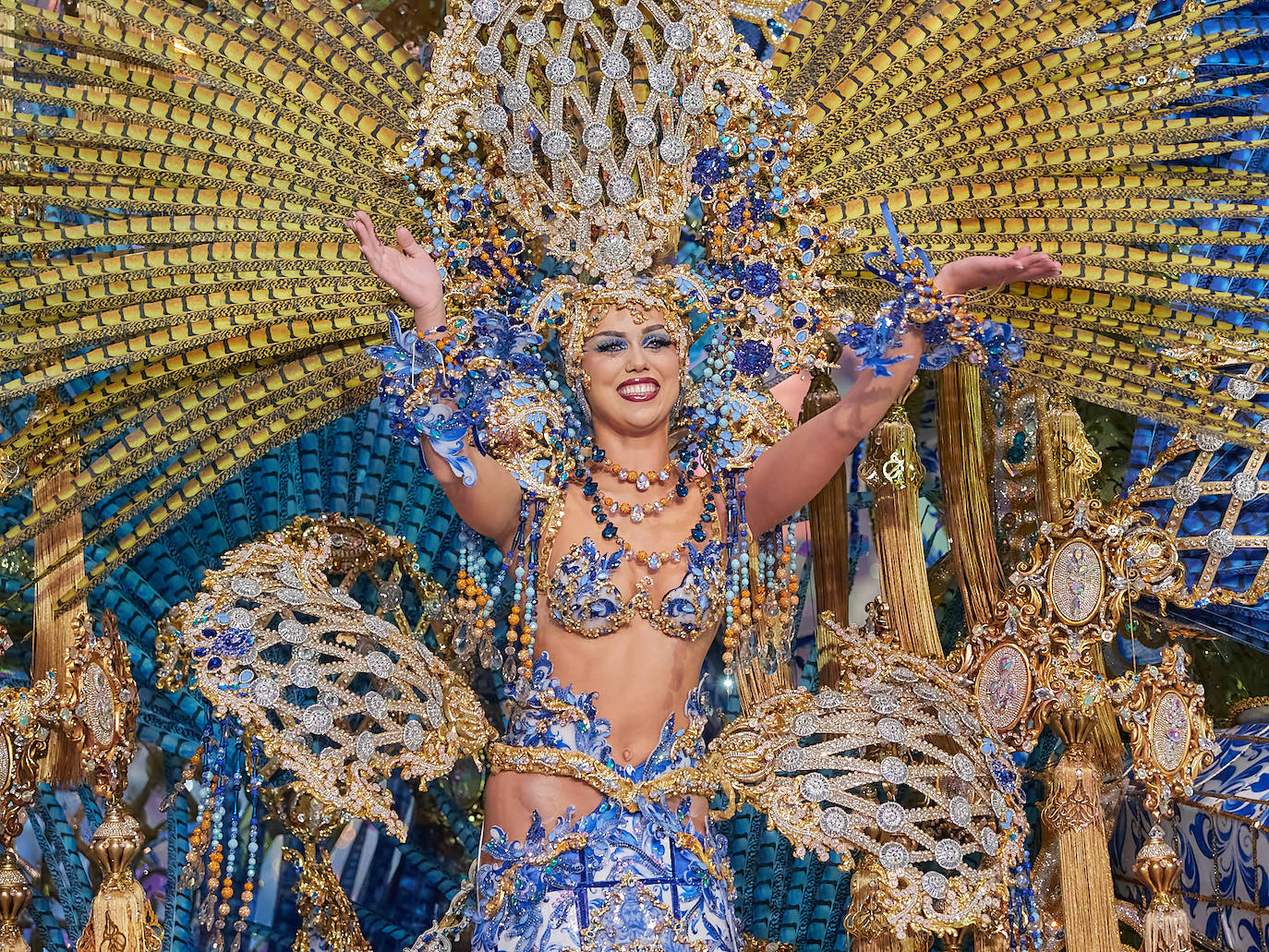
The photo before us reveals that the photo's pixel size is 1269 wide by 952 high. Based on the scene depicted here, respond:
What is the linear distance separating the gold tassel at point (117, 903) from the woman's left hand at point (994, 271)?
7.08 ft

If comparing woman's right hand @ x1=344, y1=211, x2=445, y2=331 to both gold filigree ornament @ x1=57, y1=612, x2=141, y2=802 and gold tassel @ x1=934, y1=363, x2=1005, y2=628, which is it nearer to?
gold filigree ornament @ x1=57, y1=612, x2=141, y2=802

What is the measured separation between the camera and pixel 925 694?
12.5 feet

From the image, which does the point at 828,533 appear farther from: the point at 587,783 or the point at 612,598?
the point at 587,783

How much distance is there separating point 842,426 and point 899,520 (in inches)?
22.2

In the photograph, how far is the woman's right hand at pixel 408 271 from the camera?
3.39 meters

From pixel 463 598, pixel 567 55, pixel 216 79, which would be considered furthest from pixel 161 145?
pixel 463 598

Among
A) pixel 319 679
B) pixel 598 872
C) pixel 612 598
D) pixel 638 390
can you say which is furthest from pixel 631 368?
pixel 598 872

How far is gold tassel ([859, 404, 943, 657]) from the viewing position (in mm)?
4059

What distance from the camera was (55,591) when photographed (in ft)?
12.4

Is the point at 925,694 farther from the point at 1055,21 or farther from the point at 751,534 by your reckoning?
the point at 1055,21

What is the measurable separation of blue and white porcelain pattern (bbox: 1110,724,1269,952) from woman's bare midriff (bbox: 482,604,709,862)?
1.30 metres

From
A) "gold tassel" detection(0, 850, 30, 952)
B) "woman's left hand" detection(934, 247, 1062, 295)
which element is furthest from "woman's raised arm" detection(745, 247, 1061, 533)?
"gold tassel" detection(0, 850, 30, 952)

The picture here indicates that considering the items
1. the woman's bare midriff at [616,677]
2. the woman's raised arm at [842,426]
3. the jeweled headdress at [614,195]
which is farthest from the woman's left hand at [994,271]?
the woman's bare midriff at [616,677]

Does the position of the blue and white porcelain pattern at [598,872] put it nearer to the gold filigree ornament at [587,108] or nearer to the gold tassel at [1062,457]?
the gold filigree ornament at [587,108]
